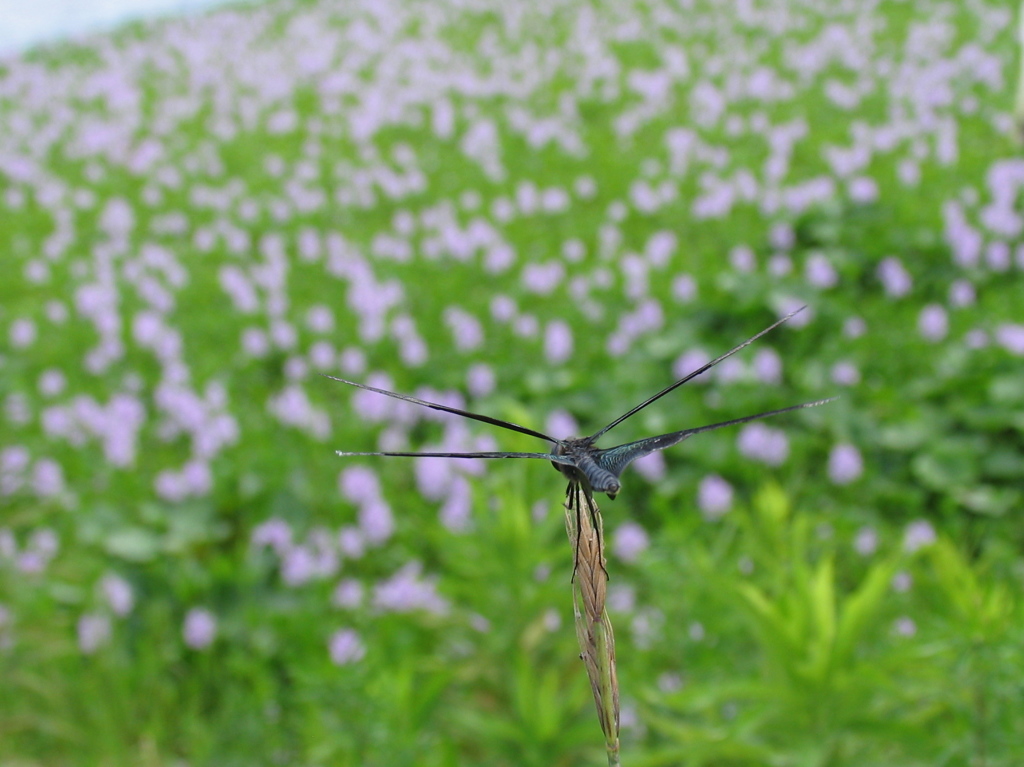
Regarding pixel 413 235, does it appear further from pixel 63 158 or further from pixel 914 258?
pixel 63 158

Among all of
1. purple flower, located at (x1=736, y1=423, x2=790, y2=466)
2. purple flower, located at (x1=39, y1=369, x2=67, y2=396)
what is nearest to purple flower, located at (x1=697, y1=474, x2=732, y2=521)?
purple flower, located at (x1=736, y1=423, x2=790, y2=466)

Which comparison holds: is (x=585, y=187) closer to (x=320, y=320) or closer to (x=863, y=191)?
(x=863, y=191)

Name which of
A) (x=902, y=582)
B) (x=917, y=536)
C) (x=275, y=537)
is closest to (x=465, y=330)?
(x=275, y=537)

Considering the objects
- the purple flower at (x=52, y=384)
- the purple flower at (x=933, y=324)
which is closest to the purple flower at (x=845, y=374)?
the purple flower at (x=933, y=324)

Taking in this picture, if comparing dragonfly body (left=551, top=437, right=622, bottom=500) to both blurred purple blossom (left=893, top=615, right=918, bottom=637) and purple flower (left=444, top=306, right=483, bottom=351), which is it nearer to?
blurred purple blossom (left=893, top=615, right=918, bottom=637)

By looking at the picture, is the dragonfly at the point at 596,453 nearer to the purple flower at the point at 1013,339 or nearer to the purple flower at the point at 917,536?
the purple flower at the point at 917,536

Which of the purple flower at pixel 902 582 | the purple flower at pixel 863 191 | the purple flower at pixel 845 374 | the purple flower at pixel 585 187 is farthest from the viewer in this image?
the purple flower at pixel 585 187

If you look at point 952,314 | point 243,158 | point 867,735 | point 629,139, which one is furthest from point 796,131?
point 867,735
